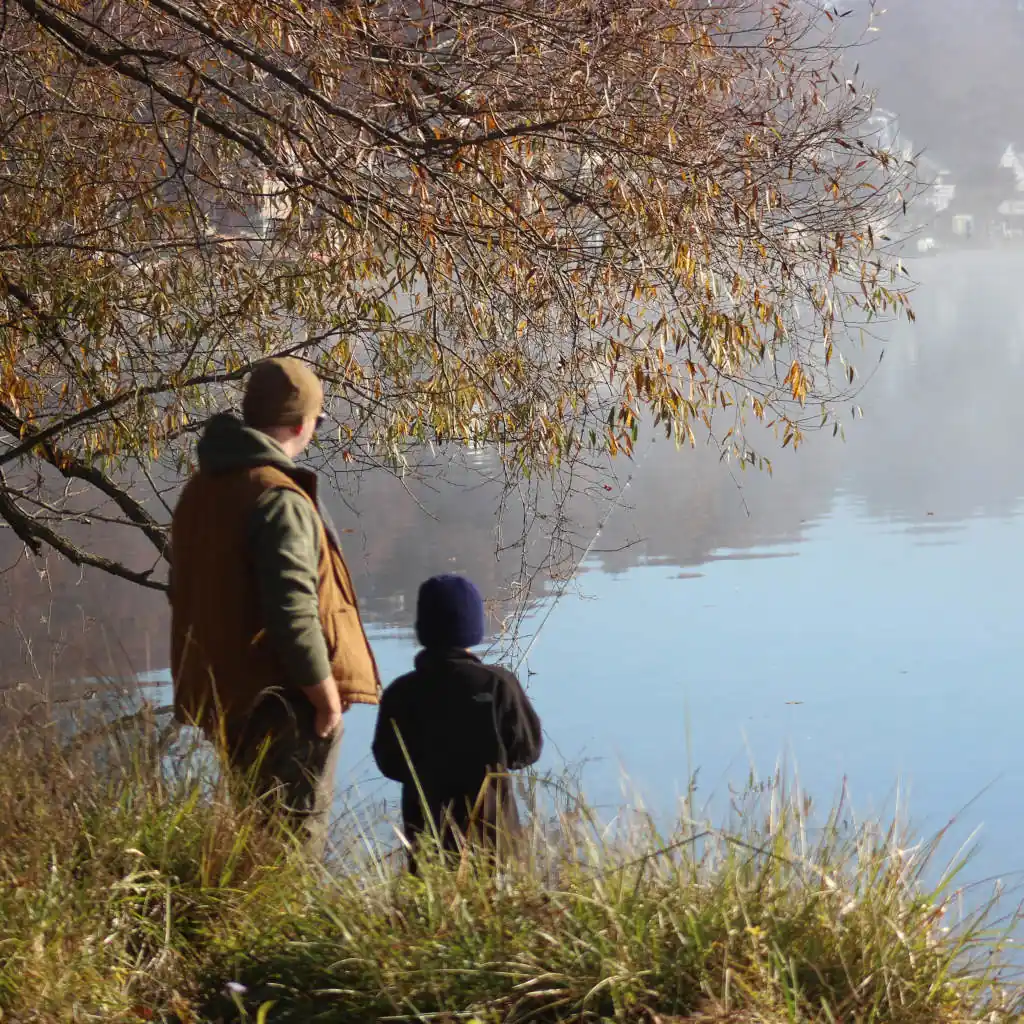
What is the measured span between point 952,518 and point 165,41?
1545cm

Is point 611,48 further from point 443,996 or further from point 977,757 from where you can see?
point 977,757

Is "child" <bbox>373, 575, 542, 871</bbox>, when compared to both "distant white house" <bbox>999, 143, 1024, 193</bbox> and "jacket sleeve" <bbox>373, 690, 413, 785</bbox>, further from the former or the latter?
"distant white house" <bbox>999, 143, 1024, 193</bbox>

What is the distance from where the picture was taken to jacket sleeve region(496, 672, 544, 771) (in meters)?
3.30

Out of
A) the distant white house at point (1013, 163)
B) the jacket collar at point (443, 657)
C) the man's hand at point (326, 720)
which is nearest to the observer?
the man's hand at point (326, 720)

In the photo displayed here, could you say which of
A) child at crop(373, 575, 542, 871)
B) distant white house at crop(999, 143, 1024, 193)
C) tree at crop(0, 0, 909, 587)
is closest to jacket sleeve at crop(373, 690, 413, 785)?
child at crop(373, 575, 542, 871)

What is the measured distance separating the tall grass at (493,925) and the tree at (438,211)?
2.27 m

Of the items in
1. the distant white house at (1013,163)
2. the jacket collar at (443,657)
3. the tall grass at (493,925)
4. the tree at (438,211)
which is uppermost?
the distant white house at (1013,163)

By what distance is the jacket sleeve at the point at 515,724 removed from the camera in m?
3.30

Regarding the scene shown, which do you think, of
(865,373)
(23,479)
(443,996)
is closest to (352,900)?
(443,996)

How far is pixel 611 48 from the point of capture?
5344mm

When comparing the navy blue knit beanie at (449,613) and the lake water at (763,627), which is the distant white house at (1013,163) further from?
the navy blue knit beanie at (449,613)

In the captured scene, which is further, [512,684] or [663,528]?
[663,528]

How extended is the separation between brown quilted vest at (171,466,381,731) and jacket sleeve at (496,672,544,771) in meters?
0.32

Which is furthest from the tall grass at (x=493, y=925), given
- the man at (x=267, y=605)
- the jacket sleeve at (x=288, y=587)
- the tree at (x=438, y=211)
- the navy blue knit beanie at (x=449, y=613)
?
the tree at (x=438, y=211)
